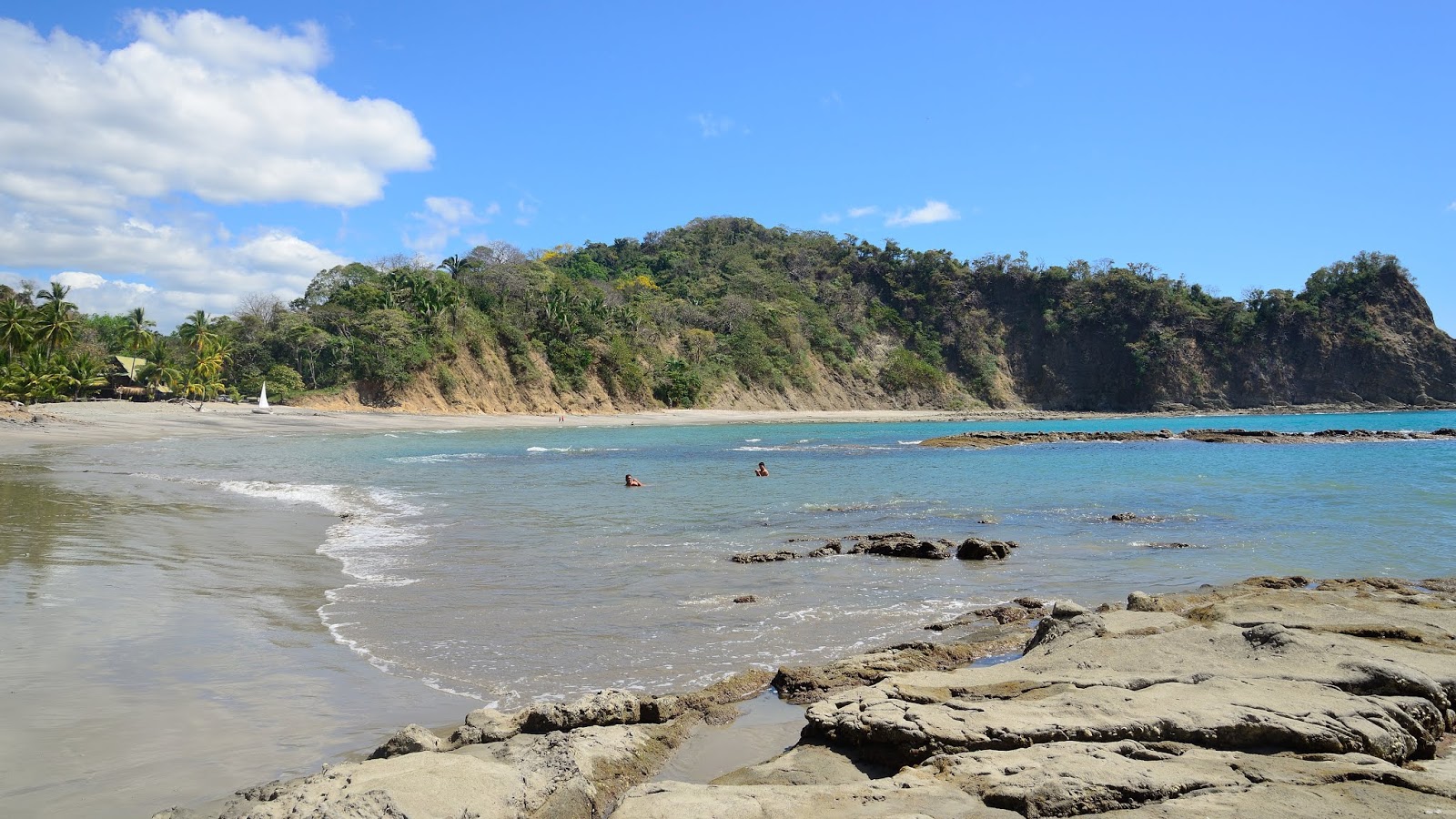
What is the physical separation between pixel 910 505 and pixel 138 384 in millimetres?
56227

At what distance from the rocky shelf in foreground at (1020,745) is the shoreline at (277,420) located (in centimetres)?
2878

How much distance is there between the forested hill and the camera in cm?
6869

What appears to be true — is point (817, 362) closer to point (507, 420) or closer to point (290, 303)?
point (507, 420)

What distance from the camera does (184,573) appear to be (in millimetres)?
9297

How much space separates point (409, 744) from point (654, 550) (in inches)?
292

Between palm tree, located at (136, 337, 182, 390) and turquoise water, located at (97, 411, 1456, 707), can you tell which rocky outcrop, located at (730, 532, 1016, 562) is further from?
palm tree, located at (136, 337, 182, 390)

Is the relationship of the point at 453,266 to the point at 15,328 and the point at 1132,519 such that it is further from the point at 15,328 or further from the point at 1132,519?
the point at 1132,519

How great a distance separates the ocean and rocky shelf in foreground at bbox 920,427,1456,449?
11745mm

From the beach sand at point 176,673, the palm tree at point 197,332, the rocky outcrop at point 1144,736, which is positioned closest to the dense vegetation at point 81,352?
the palm tree at point 197,332

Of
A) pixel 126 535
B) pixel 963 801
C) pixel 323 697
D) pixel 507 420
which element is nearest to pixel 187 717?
pixel 323 697

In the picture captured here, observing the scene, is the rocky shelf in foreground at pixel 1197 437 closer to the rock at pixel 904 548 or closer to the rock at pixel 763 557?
the rock at pixel 904 548

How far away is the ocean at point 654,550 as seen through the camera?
22.7 feet

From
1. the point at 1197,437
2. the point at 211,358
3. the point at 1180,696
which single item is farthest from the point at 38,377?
the point at 1197,437

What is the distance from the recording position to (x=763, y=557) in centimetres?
1076
